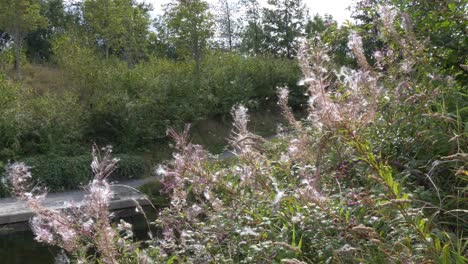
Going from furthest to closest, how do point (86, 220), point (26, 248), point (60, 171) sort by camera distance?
point (60, 171)
point (26, 248)
point (86, 220)

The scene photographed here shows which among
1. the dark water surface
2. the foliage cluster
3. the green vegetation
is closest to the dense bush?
the foliage cluster

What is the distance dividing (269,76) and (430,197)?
16.3 m

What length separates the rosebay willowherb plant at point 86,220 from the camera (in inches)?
65.5

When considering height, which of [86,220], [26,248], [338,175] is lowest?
[26,248]

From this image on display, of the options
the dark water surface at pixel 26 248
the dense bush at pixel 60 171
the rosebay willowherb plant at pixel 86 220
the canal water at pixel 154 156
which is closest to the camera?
the rosebay willowherb plant at pixel 86 220

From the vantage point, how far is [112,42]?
2420 cm

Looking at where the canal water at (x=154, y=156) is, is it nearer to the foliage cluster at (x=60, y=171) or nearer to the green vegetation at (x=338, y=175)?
the green vegetation at (x=338, y=175)

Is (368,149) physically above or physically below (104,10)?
below

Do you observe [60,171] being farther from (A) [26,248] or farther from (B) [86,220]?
(B) [86,220]

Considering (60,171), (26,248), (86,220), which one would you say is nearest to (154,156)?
(60,171)

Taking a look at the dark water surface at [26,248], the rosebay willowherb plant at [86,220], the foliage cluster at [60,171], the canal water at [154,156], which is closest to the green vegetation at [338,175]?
the rosebay willowherb plant at [86,220]

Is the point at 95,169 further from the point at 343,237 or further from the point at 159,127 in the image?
the point at 159,127

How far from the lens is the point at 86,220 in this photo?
7.06 feet

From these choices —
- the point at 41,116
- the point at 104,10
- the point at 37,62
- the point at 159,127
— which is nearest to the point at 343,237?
the point at 41,116
